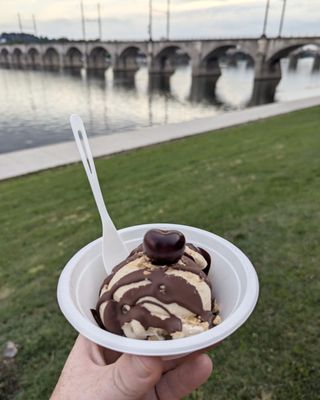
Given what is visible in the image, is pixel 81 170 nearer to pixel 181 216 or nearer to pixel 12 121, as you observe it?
pixel 181 216

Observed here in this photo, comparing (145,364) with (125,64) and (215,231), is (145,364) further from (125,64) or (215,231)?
(125,64)

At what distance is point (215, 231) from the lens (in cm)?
451

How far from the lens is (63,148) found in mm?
11641

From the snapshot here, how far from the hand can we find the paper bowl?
97mm

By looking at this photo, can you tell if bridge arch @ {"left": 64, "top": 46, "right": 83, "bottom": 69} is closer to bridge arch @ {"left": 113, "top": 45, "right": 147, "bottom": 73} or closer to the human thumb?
bridge arch @ {"left": 113, "top": 45, "right": 147, "bottom": 73}

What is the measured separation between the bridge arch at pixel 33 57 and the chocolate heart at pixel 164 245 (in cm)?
7306

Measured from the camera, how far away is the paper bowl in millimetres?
1091

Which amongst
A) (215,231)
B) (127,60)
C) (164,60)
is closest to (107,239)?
(215,231)

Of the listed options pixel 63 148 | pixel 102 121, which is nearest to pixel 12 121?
pixel 102 121

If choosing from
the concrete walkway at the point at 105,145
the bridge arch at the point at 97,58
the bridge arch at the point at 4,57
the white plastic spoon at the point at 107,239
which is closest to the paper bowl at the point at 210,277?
the white plastic spoon at the point at 107,239

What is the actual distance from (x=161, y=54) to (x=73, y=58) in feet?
67.4

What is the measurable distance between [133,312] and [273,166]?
6.10m

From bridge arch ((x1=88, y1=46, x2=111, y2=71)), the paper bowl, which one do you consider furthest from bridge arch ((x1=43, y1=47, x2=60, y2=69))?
the paper bowl

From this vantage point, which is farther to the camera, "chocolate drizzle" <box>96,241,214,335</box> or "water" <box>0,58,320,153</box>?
"water" <box>0,58,320,153</box>
